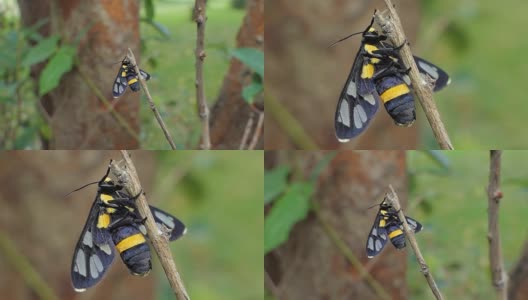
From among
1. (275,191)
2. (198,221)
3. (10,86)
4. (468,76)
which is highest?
(468,76)

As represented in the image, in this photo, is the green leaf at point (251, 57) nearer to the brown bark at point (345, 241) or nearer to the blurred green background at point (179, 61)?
the blurred green background at point (179, 61)

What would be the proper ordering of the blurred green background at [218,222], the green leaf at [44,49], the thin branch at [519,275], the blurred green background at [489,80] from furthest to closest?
the blurred green background at [489,80] < the blurred green background at [218,222] < the thin branch at [519,275] < the green leaf at [44,49]

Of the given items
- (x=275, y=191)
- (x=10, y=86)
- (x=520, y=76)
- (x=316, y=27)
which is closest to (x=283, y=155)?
(x=275, y=191)

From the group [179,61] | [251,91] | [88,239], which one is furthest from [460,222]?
[88,239]

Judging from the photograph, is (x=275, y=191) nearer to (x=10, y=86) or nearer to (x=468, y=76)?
(x=10, y=86)

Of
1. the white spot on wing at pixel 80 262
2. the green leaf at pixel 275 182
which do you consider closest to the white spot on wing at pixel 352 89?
the white spot on wing at pixel 80 262

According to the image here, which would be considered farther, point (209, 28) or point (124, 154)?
point (209, 28)
